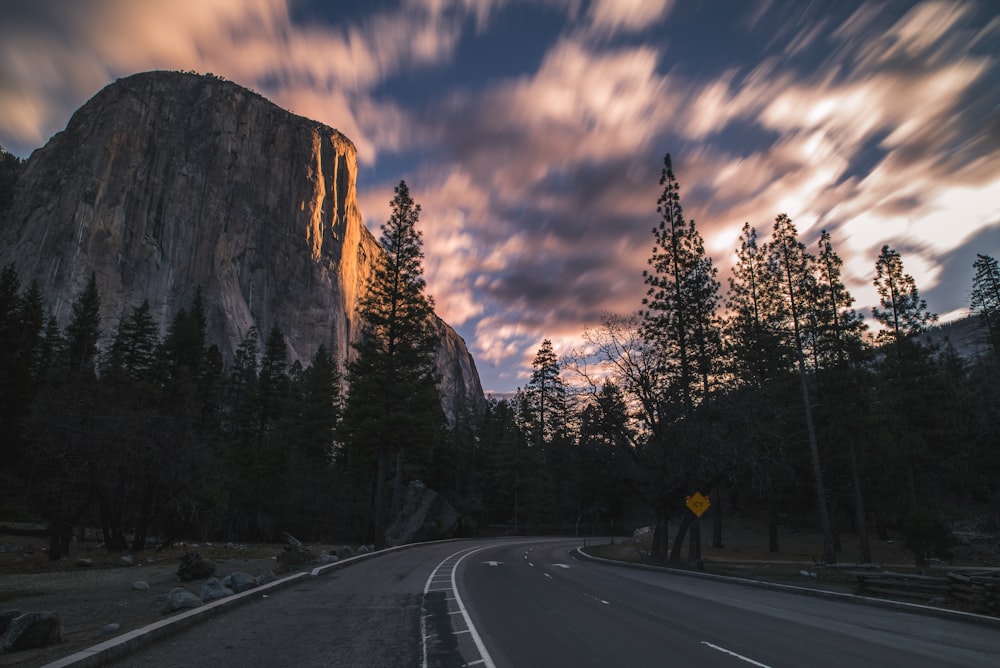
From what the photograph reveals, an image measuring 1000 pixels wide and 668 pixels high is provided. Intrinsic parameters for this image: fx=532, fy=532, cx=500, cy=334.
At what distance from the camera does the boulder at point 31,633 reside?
7787mm

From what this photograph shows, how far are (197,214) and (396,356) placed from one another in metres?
89.0

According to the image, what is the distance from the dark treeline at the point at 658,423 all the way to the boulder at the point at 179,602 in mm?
13670

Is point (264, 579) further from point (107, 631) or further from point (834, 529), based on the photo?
point (834, 529)

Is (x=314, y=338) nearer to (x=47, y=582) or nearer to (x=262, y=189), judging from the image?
(x=262, y=189)

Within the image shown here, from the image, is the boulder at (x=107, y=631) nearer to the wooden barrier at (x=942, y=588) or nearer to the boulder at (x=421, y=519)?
the wooden barrier at (x=942, y=588)

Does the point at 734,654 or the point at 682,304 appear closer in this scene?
the point at 734,654

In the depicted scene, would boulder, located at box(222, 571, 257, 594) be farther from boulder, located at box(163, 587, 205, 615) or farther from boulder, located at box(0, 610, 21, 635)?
boulder, located at box(0, 610, 21, 635)

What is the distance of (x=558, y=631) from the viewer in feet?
31.4

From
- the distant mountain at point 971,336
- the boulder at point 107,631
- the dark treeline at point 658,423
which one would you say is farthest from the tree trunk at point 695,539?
the boulder at point 107,631

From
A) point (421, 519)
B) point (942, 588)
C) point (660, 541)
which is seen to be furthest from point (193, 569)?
point (421, 519)

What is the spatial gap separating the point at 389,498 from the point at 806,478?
38.9m

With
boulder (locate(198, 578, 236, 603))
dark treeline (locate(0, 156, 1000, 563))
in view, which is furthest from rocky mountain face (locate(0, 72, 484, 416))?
boulder (locate(198, 578, 236, 603))

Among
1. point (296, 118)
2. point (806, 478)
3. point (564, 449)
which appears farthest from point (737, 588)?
point (296, 118)

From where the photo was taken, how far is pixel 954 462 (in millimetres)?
35250
